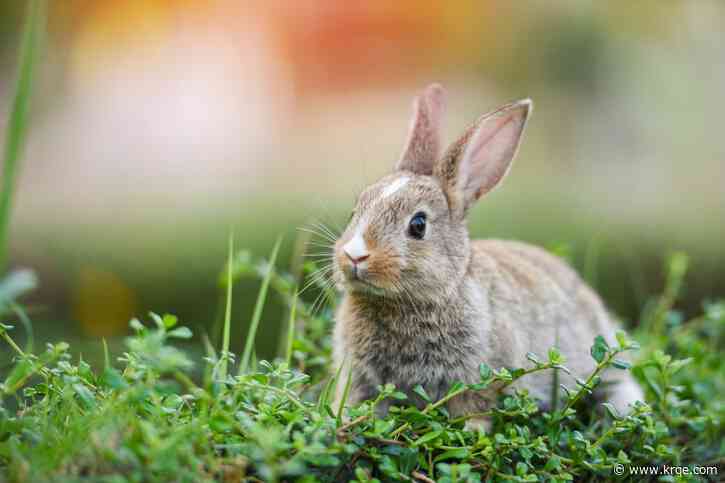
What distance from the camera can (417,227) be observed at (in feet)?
11.2

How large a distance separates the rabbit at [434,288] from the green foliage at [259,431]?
7.4 inches

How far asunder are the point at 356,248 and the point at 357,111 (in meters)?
6.65

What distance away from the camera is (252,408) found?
2.47 meters

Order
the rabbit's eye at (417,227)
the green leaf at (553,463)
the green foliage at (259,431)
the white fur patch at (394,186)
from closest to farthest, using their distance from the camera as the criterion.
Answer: the green foliage at (259,431), the green leaf at (553,463), the rabbit's eye at (417,227), the white fur patch at (394,186)

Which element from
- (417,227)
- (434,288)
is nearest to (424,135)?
(417,227)

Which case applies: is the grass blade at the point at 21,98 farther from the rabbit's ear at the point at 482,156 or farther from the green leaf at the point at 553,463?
the rabbit's ear at the point at 482,156

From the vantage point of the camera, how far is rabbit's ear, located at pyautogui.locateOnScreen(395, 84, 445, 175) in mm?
3916

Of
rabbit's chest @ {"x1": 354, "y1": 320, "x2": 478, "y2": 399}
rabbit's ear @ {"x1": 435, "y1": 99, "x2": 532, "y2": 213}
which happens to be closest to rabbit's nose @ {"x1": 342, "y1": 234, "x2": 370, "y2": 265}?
rabbit's chest @ {"x1": 354, "y1": 320, "x2": 478, "y2": 399}

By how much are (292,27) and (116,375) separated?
7713 millimetres

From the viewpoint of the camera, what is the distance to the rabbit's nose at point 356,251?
3119 mm

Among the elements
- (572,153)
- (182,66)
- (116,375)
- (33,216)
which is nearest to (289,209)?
(33,216)

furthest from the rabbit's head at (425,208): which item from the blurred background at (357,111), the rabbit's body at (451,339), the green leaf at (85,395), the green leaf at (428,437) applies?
the blurred background at (357,111)

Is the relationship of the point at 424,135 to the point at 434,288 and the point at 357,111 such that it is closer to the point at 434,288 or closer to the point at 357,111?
the point at 434,288

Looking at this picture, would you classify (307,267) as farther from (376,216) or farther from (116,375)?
(116,375)
